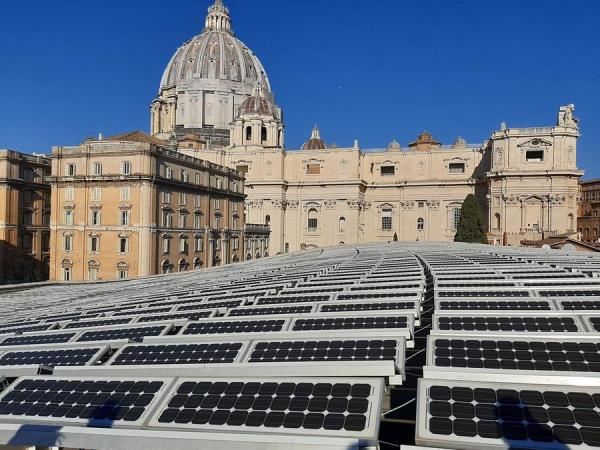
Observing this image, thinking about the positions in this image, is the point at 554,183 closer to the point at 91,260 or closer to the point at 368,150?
the point at 368,150

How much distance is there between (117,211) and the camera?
4841 cm

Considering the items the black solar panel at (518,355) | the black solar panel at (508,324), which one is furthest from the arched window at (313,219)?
the black solar panel at (518,355)

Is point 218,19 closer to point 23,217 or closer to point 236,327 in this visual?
point 23,217

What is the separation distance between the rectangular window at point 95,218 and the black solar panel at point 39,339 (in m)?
38.8

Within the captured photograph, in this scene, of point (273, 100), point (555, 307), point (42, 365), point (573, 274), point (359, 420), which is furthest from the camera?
point (273, 100)

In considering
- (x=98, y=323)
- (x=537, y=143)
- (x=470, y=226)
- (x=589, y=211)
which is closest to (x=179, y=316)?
(x=98, y=323)

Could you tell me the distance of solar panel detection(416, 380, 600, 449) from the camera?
16.3 ft

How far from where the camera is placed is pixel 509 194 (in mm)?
65438

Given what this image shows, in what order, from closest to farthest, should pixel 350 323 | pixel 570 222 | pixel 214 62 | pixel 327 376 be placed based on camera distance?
pixel 327 376 < pixel 350 323 < pixel 570 222 < pixel 214 62

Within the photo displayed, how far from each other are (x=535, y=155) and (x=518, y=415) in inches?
2664

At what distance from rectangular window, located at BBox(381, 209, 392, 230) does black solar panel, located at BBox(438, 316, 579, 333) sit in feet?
230

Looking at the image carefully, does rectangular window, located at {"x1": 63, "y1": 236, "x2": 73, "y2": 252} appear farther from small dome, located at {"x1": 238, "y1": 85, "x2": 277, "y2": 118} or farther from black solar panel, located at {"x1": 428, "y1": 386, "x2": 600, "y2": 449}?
black solar panel, located at {"x1": 428, "y1": 386, "x2": 600, "y2": 449}

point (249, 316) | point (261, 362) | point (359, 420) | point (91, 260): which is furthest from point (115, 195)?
point (359, 420)

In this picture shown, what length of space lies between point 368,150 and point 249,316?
72.0 metres
